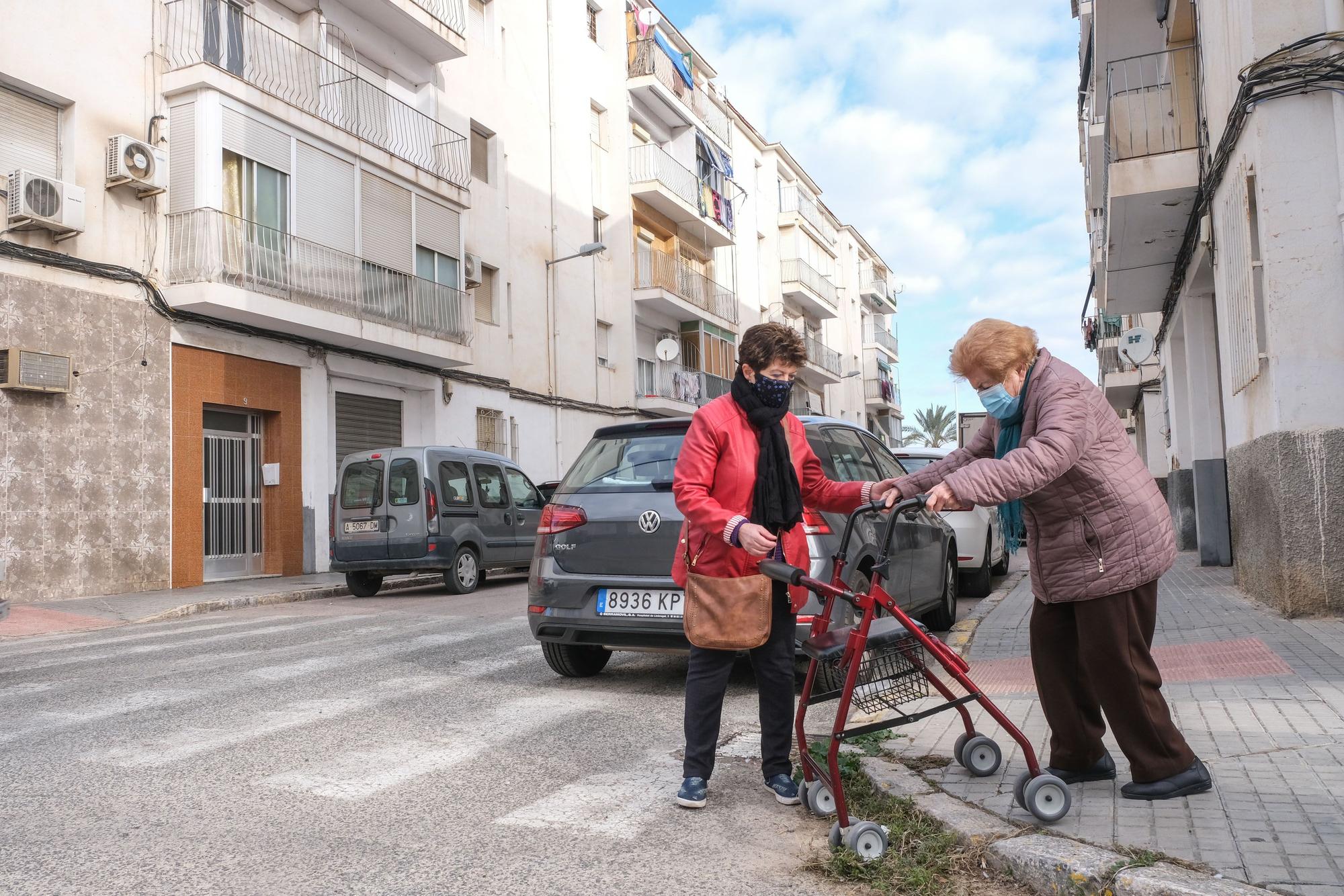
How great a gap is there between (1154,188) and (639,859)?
424 inches

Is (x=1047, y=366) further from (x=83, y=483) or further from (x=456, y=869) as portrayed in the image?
(x=83, y=483)

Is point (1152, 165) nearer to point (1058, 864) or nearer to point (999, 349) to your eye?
point (999, 349)

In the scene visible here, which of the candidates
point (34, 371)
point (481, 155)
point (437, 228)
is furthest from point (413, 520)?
point (481, 155)

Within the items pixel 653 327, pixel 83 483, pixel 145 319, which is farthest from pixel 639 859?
pixel 653 327

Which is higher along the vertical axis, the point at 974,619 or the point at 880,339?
the point at 880,339

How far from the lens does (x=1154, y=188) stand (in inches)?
463

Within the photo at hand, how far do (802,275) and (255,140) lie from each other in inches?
1221

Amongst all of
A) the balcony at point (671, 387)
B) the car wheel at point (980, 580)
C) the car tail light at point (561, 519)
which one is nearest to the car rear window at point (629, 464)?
the car tail light at point (561, 519)

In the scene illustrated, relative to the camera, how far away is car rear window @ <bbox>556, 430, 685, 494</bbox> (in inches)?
243

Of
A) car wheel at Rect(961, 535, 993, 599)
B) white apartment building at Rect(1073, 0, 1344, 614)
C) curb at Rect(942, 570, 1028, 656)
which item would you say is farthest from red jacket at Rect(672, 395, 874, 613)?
car wheel at Rect(961, 535, 993, 599)

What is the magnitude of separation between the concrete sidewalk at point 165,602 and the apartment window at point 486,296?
8.14m

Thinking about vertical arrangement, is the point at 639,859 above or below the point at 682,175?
below

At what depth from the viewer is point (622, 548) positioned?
604 centimetres

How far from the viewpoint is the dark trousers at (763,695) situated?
4.00 m
